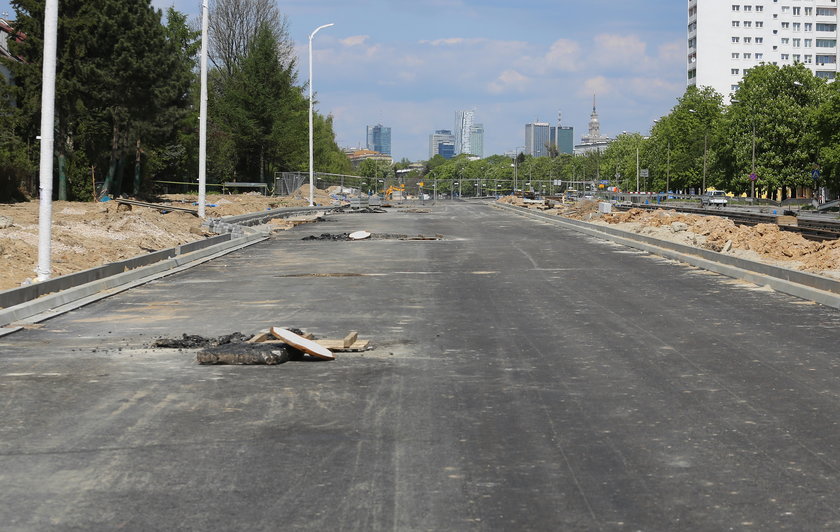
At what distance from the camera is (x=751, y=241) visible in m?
27.3

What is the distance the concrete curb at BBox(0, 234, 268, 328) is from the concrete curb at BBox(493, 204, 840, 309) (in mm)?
12097

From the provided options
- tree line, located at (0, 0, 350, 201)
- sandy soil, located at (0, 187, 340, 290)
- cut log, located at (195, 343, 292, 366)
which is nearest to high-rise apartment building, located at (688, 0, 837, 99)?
tree line, located at (0, 0, 350, 201)

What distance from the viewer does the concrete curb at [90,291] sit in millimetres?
13891

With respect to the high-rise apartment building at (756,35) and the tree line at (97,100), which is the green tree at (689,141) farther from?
the tree line at (97,100)

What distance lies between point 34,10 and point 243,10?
4832 cm

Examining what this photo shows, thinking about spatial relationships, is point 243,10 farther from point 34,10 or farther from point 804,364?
point 804,364

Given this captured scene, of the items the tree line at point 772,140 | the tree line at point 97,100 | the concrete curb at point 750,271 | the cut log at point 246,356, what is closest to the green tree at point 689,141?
the tree line at point 772,140

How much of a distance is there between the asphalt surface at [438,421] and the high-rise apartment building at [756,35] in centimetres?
15885

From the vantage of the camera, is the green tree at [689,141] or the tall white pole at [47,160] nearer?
the tall white pole at [47,160]

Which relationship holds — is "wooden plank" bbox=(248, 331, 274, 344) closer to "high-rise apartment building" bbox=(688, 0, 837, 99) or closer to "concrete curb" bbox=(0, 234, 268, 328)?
"concrete curb" bbox=(0, 234, 268, 328)

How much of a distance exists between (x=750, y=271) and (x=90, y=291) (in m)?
13.2

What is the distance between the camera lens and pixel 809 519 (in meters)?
A: 5.33

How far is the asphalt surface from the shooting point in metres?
5.54

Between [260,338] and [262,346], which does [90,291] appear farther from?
[262,346]
